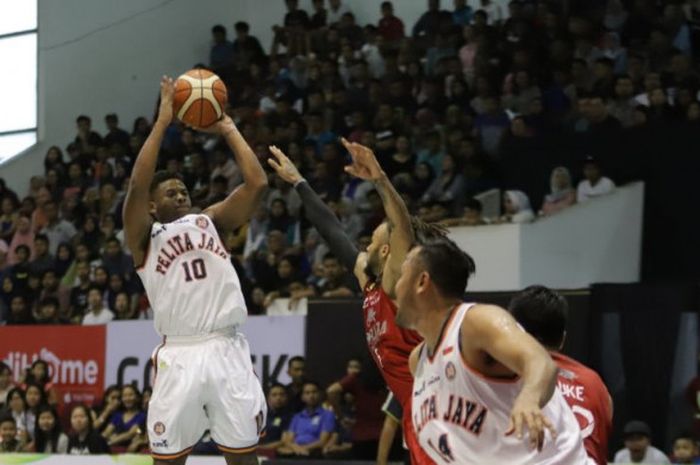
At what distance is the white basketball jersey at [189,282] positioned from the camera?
6.69m

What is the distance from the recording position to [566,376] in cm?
484

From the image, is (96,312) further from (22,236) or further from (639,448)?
(639,448)

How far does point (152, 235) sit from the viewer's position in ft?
22.2

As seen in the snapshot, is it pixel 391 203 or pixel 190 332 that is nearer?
pixel 391 203

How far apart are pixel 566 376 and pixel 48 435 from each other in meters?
9.01

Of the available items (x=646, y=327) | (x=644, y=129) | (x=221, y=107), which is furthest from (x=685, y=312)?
(x=221, y=107)

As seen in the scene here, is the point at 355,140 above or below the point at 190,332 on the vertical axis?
above

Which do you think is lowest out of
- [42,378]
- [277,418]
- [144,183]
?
[42,378]

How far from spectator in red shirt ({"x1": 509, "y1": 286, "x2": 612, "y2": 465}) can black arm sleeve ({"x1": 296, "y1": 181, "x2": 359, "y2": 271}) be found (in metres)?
2.92

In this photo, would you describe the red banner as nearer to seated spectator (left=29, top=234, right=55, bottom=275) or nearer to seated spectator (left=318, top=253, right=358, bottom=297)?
seated spectator (left=29, top=234, right=55, bottom=275)

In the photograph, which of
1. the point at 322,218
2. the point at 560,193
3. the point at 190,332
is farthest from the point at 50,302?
the point at 190,332

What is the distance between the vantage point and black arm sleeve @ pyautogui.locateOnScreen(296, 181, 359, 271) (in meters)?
7.72

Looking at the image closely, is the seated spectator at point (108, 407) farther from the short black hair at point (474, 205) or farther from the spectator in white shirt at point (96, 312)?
the short black hair at point (474, 205)

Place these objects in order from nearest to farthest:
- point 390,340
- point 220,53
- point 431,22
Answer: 1. point 390,340
2. point 431,22
3. point 220,53
